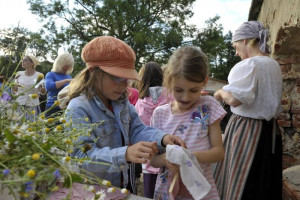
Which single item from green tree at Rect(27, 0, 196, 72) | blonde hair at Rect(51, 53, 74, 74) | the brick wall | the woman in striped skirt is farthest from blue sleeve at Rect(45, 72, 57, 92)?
green tree at Rect(27, 0, 196, 72)

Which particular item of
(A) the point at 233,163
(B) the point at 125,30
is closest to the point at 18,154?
(A) the point at 233,163

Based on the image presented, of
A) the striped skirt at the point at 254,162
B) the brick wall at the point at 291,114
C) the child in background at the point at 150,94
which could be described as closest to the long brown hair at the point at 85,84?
the child in background at the point at 150,94

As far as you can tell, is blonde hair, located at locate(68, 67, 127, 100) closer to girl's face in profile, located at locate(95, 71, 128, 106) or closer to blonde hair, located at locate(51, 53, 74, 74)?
girl's face in profile, located at locate(95, 71, 128, 106)

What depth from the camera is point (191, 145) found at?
1.69m

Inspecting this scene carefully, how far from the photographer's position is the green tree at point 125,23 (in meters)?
16.9

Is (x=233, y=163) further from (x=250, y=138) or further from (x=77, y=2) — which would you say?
(x=77, y=2)

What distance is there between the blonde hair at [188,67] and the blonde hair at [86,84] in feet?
1.45

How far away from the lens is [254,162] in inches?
94.0

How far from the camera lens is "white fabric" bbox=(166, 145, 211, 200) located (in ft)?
4.05

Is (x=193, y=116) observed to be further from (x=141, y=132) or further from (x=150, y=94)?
(x=150, y=94)

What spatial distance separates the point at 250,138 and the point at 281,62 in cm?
124

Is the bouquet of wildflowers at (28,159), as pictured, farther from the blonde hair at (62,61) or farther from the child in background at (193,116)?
the blonde hair at (62,61)

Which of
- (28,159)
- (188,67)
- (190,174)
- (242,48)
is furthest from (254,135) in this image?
(28,159)

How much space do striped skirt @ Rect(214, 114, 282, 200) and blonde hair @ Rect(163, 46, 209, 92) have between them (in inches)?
35.7
